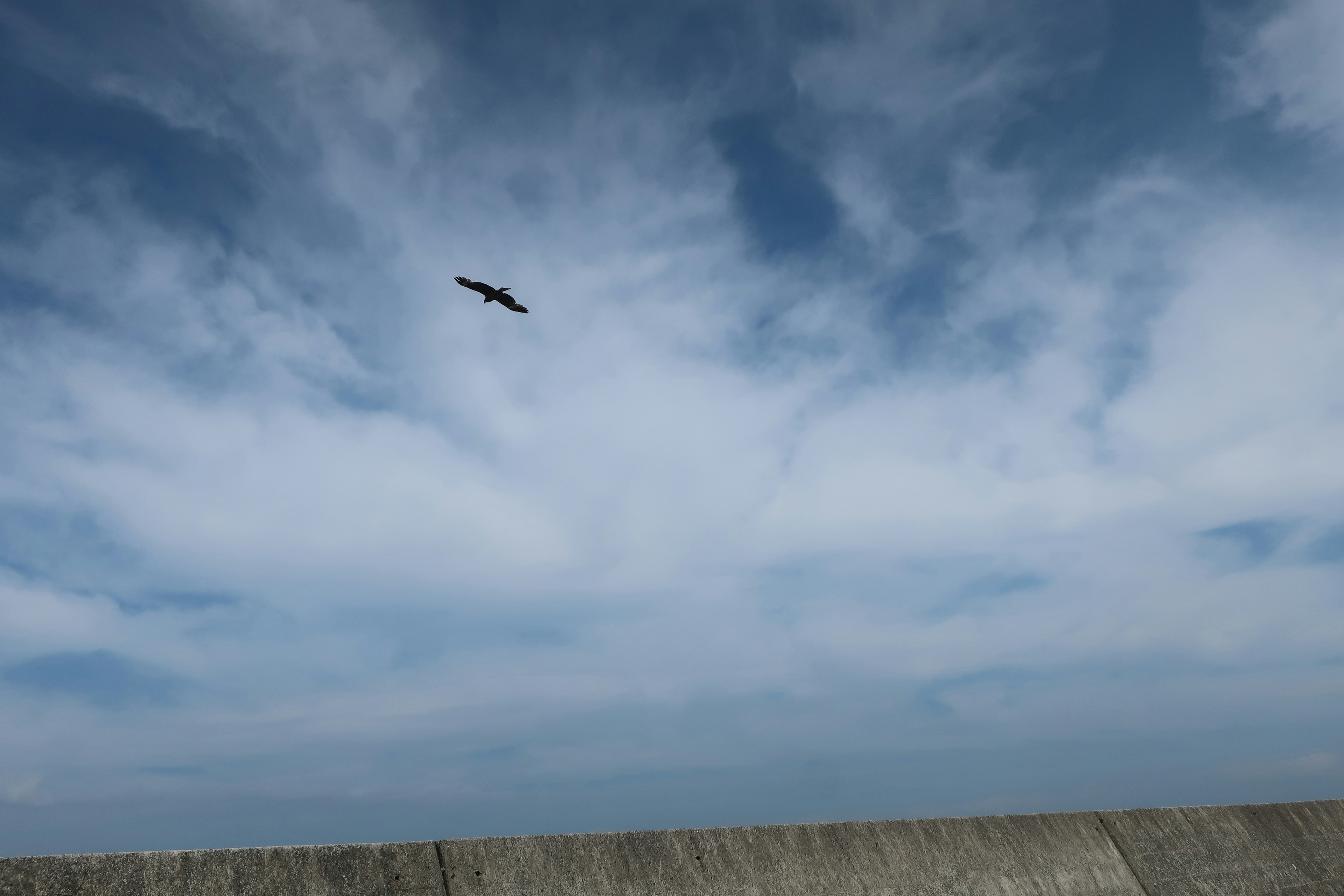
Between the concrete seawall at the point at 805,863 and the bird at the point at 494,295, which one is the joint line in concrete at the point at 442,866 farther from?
the bird at the point at 494,295

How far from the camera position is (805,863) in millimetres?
5660

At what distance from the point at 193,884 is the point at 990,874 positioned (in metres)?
5.45

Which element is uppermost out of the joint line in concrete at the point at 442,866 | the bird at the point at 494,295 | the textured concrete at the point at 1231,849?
the bird at the point at 494,295

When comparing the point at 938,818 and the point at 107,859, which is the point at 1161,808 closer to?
the point at 938,818

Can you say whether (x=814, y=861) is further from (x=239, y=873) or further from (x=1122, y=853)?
(x=239, y=873)

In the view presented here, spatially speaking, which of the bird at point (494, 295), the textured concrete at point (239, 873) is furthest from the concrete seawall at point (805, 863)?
the bird at point (494, 295)

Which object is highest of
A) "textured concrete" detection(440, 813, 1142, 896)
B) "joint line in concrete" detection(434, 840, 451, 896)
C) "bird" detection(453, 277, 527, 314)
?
"bird" detection(453, 277, 527, 314)

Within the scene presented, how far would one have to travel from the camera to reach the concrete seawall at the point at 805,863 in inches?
160

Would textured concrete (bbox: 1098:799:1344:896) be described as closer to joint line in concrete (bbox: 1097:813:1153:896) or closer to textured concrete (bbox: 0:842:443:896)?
joint line in concrete (bbox: 1097:813:1153:896)

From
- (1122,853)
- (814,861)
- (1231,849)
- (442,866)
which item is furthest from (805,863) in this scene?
(1231,849)

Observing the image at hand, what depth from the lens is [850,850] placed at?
5926mm

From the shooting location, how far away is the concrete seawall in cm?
406

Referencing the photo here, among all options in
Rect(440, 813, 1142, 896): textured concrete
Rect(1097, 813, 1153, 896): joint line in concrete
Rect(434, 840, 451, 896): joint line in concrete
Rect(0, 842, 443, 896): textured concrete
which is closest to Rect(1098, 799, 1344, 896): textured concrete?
Rect(1097, 813, 1153, 896): joint line in concrete

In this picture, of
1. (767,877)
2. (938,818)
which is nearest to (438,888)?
(767,877)
